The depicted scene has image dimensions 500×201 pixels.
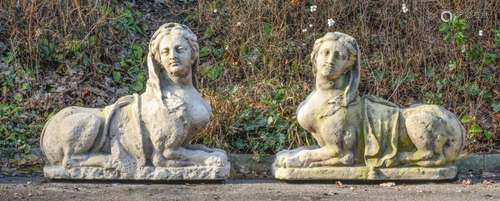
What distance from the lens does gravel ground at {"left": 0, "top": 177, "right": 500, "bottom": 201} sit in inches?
312

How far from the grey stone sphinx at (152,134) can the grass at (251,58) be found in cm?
153

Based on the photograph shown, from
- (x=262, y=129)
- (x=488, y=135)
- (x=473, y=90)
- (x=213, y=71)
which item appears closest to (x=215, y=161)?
(x=262, y=129)

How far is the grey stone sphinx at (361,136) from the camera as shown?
28.1ft

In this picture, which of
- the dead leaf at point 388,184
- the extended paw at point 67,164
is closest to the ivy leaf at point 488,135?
the dead leaf at point 388,184

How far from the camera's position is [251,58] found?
11742 millimetres

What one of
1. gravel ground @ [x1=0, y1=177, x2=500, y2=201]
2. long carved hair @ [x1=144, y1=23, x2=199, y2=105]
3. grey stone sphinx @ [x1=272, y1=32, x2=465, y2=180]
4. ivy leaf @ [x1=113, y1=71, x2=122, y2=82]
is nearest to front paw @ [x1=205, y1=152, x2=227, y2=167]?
gravel ground @ [x1=0, y1=177, x2=500, y2=201]

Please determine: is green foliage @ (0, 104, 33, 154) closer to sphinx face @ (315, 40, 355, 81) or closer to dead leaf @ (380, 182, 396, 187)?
sphinx face @ (315, 40, 355, 81)

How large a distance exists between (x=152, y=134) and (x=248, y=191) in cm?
92

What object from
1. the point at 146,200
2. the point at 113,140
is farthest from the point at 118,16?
the point at 146,200

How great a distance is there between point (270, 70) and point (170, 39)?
3214 mm

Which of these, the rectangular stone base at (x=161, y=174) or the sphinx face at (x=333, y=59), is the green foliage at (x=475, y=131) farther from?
the rectangular stone base at (x=161, y=174)

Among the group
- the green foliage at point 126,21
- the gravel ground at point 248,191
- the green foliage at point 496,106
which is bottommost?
the gravel ground at point 248,191

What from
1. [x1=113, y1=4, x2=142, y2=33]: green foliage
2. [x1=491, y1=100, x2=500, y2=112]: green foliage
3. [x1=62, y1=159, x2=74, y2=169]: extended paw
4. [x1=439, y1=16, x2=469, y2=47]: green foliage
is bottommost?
[x1=62, y1=159, x2=74, y2=169]: extended paw

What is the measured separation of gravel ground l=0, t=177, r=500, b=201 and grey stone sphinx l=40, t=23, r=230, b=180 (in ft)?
0.38
